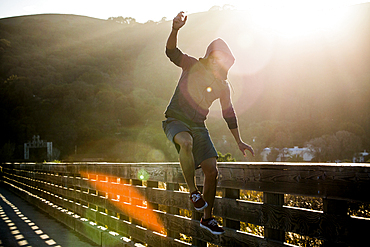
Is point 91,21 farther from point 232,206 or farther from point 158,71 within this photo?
point 232,206

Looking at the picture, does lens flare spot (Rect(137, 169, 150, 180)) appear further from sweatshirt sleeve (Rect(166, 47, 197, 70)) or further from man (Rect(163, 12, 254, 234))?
sweatshirt sleeve (Rect(166, 47, 197, 70))

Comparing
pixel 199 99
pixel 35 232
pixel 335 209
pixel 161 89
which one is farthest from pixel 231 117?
pixel 161 89

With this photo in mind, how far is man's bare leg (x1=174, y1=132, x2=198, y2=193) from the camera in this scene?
332 centimetres

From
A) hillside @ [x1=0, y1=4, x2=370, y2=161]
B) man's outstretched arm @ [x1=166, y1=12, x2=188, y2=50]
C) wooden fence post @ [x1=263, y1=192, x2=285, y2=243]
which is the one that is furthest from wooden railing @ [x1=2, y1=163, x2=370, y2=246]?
hillside @ [x1=0, y1=4, x2=370, y2=161]

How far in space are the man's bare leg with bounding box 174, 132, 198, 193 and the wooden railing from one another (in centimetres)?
41

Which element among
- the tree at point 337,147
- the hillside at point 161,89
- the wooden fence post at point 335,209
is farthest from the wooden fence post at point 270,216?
the hillside at point 161,89

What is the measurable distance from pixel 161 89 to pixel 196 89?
131 metres

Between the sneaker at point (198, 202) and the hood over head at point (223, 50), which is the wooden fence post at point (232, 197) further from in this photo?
the hood over head at point (223, 50)

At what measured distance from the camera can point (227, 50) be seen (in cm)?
357

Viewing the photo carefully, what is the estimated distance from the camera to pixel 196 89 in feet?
11.8

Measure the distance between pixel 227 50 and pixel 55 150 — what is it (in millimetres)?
107885

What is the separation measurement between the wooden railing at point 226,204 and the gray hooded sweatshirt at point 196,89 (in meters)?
0.58

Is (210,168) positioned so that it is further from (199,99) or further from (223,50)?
(223,50)

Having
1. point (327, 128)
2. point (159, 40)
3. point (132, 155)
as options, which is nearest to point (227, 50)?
point (327, 128)
